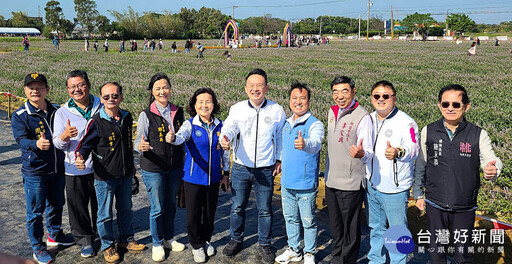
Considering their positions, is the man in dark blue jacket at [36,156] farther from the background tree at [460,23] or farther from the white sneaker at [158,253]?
the background tree at [460,23]

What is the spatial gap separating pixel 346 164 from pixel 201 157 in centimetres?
154

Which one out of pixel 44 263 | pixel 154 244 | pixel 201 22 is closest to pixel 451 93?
pixel 154 244

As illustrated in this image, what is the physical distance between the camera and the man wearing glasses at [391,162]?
161 inches

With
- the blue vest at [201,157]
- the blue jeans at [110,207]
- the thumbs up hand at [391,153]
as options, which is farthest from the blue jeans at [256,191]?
the thumbs up hand at [391,153]

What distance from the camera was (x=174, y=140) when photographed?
4.46 meters

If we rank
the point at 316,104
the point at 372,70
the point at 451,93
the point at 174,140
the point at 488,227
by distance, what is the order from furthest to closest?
the point at 372,70 < the point at 316,104 < the point at 488,227 < the point at 174,140 < the point at 451,93

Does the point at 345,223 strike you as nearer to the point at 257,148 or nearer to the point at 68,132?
the point at 257,148

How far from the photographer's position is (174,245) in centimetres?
504

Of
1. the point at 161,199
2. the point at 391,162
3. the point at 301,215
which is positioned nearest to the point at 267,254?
the point at 301,215

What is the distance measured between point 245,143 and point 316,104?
8578 mm

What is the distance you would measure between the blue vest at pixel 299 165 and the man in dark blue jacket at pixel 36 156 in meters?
2.52

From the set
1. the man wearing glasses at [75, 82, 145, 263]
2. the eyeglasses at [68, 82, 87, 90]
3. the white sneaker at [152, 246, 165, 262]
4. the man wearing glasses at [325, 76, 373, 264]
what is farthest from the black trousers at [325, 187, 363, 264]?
the eyeglasses at [68, 82, 87, 90]

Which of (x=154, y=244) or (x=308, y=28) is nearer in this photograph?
(x=154, y=244)

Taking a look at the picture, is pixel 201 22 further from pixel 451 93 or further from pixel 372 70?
pixel 451 93
